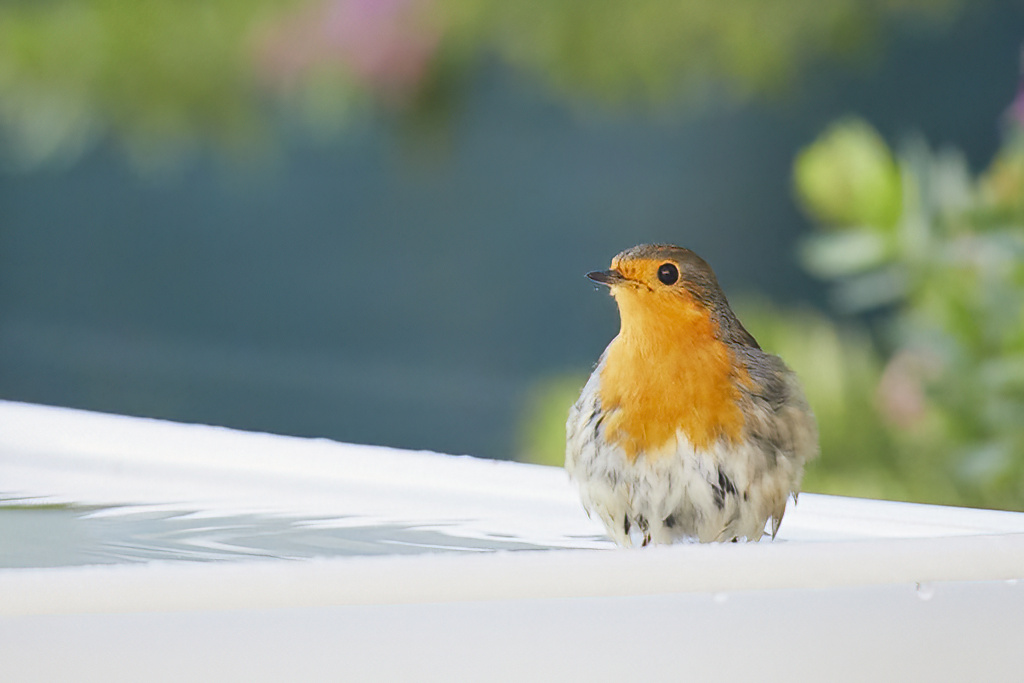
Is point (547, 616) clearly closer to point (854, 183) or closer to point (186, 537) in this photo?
point (186, 537)

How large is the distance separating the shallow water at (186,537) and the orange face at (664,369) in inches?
2.4

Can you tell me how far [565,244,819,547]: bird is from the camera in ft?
1.49

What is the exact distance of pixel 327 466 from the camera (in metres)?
0.62

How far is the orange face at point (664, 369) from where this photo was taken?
451 millimetres

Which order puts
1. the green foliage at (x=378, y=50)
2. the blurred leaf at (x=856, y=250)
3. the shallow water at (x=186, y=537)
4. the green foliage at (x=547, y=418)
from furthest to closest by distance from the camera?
the green foliage at (x=378, y=50)
the green foliage at (x=547, y=418)
the blurred leaf at (x=856, y=250)
the shallow water at (x=186, y=537)

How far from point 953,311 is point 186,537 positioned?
1256 millimetres

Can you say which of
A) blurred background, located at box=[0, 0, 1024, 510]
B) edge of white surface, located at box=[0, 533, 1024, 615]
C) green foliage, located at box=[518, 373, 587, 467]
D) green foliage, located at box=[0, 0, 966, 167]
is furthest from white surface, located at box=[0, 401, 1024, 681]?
green foliage, located at box=[0, 0, 966, 167]

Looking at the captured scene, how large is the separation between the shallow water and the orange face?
0.20ft

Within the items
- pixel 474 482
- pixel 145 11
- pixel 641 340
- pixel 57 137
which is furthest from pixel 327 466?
pixel 57 137

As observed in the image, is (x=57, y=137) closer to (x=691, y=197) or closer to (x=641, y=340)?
(x=691, y=197)

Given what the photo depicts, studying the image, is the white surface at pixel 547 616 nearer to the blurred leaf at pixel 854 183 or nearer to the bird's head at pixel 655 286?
the bird's head at pixel 655 286

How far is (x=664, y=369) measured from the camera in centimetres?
45

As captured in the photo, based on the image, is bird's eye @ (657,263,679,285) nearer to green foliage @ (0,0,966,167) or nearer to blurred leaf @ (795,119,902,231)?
blurred leaf @ (795,119,902,231)

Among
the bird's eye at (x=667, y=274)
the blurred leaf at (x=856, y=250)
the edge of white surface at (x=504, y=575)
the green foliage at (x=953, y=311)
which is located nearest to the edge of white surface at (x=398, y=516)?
the edge of white surface at (x=504, y=575)
